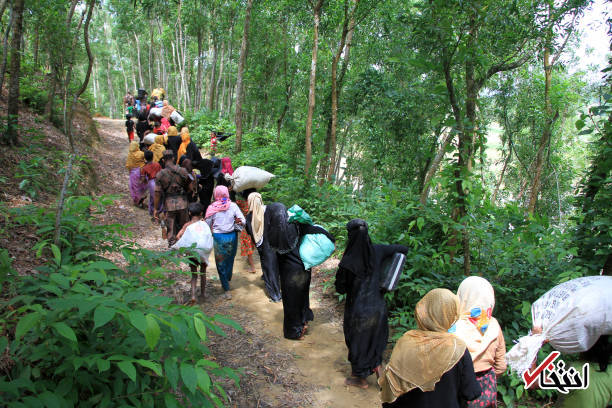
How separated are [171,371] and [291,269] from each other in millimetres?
2914

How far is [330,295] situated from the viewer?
237 inches

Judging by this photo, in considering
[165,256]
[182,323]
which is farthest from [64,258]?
[182,323]

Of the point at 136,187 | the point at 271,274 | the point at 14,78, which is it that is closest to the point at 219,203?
the point at 271,274

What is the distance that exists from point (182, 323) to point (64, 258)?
4.99ft

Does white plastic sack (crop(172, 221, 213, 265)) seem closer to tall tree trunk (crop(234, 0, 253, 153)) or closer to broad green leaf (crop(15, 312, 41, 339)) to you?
broad green leaf (crop(15, 312, 41, 339))

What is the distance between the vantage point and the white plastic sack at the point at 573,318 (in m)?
2.22

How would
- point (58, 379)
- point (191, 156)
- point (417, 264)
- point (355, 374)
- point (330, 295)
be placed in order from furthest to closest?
point (191, 156) < point (330, 295) < point (417, 264) < point (355, 374) < point (58, 379)

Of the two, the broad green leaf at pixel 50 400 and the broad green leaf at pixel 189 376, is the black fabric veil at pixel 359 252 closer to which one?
the broad green leaf at pixel 189 376

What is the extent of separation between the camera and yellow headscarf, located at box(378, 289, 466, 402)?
81.9 inches

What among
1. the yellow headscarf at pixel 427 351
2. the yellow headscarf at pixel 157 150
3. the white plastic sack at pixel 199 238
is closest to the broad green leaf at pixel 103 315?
the yellow headscarf at pixel 427 351

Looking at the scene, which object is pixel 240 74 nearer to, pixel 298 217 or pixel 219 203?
pixel 219 203

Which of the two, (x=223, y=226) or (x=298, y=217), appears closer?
(x=298, y=217)

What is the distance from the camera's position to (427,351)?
2.11 metres

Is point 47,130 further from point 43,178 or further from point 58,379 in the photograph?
point 58,379
